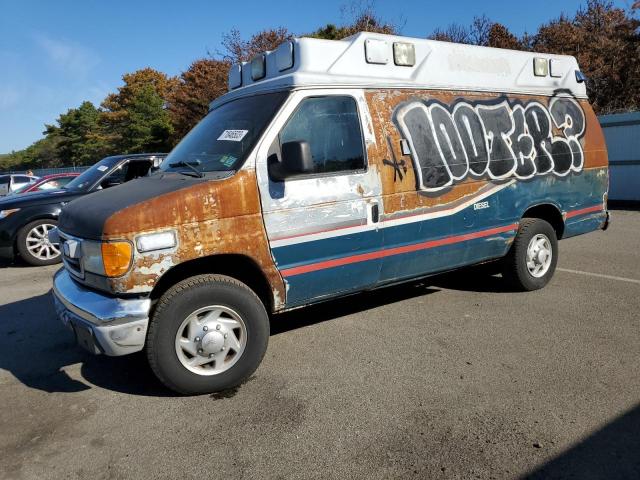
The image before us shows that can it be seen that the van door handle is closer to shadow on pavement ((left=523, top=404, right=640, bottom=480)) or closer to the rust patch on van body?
the rust patch on van body

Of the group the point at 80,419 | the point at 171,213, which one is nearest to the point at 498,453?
the point at 171,213

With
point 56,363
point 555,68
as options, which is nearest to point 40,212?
point 56,363

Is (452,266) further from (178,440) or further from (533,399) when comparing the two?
(178,440)

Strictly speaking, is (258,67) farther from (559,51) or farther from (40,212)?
(559,51)

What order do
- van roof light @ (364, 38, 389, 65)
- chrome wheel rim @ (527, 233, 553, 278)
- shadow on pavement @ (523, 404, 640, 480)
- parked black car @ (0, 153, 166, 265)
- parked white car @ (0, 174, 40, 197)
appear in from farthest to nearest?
parked white car @ (0, 174, 40, 197)
parked black car @ (0, 153, 166, 265)
chrome wheel rim @ (527, 233, 553, 278)
van roof light @ (364, 38, 389, 65)
shadow on pavement @ (523, 404, 640, 480)

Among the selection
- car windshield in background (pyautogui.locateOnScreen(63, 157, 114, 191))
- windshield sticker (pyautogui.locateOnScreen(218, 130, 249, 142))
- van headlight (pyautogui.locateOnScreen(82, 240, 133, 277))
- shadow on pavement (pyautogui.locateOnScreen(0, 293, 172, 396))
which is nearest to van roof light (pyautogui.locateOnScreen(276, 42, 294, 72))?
windshield sticker (pyautogui.locateOnScreen(218, 130, 249, 142))

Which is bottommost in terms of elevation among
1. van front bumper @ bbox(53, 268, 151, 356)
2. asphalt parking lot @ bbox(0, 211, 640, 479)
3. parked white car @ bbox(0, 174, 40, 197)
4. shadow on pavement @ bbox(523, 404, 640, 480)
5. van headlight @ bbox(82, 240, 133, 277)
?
shadow on pavement @ bbox(523, 404, 640, 480)

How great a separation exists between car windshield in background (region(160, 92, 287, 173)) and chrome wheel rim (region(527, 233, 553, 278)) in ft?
11.0

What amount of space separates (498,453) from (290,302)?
1.80m

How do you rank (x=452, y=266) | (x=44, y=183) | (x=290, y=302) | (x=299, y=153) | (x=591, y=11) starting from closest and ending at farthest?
1. (x=299, y=153)
2. (x=290, y=302)
3. (x=452, y=266)
4. (x=44, y=183)
5. (x=591, y=11)

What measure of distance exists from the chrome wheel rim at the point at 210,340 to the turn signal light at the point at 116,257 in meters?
0.55

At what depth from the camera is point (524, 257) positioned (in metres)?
5.41

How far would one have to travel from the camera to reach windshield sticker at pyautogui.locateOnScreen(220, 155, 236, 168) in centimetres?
364

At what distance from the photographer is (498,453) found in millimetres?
2732
